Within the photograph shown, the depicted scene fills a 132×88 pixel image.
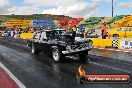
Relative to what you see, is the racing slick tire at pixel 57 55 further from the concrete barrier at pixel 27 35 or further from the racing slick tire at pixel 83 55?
the concrete barrier at pixel 27 35

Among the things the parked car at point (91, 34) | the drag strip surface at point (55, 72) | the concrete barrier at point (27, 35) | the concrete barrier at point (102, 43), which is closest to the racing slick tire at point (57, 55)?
the drag strip surface at point (55, 72)

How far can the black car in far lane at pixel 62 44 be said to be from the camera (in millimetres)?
15930

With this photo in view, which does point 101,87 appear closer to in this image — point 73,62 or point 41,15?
point 73,62

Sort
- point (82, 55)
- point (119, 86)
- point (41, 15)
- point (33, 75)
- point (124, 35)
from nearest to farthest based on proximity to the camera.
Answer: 1. point (119, 86)
2. point (33, 75)
3. point (82, 55)
4. point (124, 35)
5. point (41, 15)

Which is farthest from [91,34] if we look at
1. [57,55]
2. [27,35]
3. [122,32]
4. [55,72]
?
[55,72]

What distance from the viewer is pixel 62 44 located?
52.5 feet

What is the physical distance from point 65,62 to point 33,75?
12.3 ft

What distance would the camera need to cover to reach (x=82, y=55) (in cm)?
1739

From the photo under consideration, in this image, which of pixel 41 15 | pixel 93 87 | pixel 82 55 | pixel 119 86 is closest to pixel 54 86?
pixel 93 87

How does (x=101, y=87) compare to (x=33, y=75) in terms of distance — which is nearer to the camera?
(x=101, y=87)

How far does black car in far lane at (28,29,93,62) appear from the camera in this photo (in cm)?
1593

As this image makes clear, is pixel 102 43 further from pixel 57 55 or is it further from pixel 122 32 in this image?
pixel 57 55

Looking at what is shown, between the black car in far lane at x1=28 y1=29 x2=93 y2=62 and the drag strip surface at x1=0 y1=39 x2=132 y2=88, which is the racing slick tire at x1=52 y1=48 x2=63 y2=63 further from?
the drag strip surface at x1=0 y1=39 x2=132 y2=88

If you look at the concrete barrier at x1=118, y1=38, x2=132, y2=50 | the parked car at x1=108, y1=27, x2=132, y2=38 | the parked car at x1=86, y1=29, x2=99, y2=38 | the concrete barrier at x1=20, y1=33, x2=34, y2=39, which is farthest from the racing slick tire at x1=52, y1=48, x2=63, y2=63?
the concrete barrier at x1=20, y1=33, x2=34, y2=39
